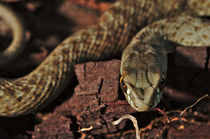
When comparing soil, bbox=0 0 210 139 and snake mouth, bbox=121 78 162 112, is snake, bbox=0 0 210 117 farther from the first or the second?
soil, bbox=0 0 210 139

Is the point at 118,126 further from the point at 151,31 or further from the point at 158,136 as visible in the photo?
the point at 151,31

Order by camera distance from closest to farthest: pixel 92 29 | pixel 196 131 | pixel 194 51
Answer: pixel 196 131 < pixel 194 51 < pixel 92 29

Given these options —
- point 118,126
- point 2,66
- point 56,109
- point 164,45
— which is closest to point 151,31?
point 164,45

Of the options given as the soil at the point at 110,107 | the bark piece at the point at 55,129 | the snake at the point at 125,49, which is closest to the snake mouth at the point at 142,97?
the snake at the point at 125,49

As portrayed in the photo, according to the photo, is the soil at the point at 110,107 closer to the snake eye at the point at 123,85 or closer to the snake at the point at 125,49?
the snake eye at the point at 123,85

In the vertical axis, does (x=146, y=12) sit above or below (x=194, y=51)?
above

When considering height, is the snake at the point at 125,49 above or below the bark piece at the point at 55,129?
above

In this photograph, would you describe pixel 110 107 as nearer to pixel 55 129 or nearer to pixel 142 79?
pixel 142 79

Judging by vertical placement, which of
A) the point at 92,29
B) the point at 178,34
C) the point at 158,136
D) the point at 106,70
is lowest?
the point at 158,136
